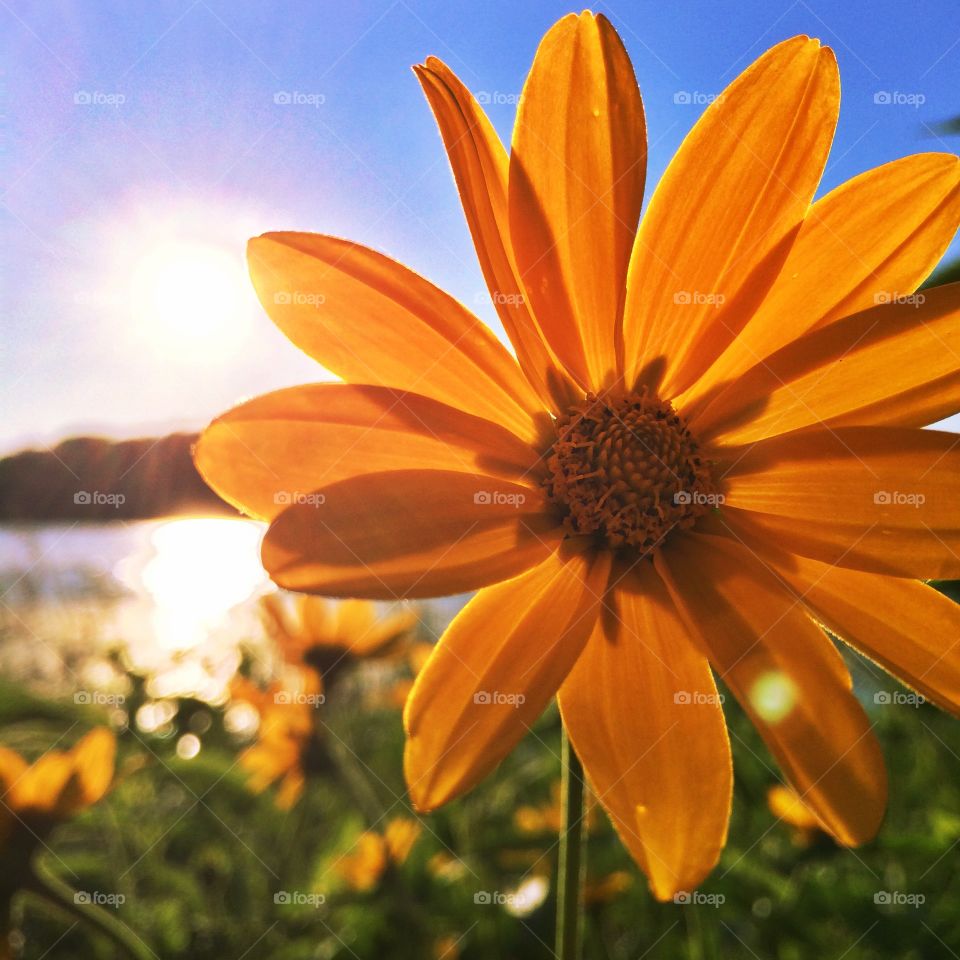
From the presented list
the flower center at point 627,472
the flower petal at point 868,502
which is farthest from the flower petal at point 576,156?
the flower petal at point 868,502

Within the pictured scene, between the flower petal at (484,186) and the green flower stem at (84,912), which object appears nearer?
the flower petal at (484,186)

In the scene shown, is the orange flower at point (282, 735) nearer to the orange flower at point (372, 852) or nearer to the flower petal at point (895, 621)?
the orange flower at point (372, 852)

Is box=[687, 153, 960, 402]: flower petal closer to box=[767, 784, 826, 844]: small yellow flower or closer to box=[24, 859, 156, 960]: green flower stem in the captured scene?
box=[767, 784, 826, 844]: small yellow flower

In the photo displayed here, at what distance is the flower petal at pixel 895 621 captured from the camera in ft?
1.93

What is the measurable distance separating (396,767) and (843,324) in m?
1.33

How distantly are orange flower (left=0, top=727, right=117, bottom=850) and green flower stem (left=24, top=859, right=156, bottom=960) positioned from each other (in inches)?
2.4

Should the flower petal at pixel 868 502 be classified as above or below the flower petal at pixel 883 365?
below

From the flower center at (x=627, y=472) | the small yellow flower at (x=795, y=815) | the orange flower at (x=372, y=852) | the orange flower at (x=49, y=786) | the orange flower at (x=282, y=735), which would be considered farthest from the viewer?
the orange flower at (x=282, y=735)

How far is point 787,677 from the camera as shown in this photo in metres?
0.60

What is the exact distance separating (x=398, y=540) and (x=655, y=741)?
25 centimetres

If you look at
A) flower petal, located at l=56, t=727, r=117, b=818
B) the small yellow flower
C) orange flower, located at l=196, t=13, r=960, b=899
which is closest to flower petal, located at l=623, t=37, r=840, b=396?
orange flower, located at l=196, t=13, r=960, b=899

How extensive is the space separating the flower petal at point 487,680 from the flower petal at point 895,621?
194mm

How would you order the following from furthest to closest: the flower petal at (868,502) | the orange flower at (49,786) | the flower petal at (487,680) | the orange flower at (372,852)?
1. the orange flower at (372,852)
2. the orange flower at (49,786)
3. the flower petal at (868,502)
4. the flower petal at (487,680)

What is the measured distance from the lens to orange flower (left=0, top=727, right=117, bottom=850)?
1.08m
